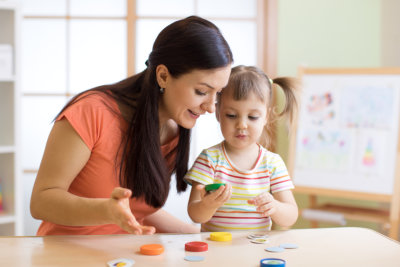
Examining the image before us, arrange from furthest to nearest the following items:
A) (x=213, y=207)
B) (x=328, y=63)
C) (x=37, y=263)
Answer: (x=328, y=63)
(x=213, y=207)
(x=37, y=263)

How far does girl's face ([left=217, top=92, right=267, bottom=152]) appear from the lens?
4.46 ft

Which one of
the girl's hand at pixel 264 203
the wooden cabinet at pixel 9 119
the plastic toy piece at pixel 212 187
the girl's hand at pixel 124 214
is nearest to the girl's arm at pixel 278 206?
the girl's hand at pixel 264 203

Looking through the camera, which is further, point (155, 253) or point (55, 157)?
point (55, 157)

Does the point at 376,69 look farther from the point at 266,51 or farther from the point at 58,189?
the point at 58,189

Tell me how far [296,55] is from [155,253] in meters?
2.65

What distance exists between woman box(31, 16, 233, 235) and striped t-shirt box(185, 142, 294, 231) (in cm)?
12

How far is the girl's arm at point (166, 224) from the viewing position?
5.17 feet

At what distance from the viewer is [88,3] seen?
352 cm

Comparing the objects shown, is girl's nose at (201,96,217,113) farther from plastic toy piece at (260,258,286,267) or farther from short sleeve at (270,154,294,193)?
plastic toy piece at (260,258,286,267)

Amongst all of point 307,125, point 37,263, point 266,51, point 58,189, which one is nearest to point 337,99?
point 307,125

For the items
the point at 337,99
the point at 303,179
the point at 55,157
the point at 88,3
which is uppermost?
the point at 88,3

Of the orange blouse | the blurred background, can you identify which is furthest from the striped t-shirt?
the blurred background

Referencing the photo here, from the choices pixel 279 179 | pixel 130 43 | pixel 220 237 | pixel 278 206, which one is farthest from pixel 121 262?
pixel 130 43

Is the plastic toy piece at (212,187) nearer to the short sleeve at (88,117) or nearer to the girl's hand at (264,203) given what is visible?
the girl's hand at (264,203)
